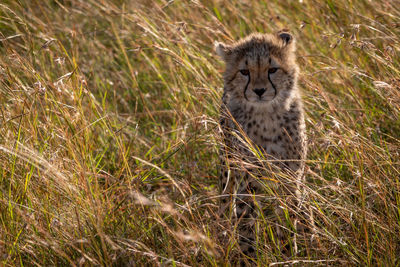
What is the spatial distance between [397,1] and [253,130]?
167cm

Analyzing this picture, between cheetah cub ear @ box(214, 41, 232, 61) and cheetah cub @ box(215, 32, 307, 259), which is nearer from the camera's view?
cheetah cub @ box(215, 32, 307, 259)

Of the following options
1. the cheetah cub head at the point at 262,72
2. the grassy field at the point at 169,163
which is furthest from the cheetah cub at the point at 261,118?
the grassy field at the point at 169,163

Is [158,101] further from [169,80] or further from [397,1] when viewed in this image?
[397,1]

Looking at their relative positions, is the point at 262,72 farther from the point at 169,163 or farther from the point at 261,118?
the point at 169,163

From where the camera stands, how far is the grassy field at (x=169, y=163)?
2.14 m

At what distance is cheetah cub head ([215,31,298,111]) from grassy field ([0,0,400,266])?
13cm

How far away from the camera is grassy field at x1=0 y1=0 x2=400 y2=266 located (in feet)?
7.04

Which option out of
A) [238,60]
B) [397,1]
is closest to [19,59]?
[238,60]

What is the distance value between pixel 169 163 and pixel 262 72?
1000 millimetres

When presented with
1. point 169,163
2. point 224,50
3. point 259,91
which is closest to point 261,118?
point 259,91

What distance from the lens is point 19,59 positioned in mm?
2512

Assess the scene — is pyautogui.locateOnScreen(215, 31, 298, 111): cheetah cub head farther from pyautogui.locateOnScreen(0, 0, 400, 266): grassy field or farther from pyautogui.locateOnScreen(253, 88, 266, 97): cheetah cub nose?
pyautogui.locateOnScreen(0, 0, 400, 266): grassy field

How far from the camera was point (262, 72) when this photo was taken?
279 cm

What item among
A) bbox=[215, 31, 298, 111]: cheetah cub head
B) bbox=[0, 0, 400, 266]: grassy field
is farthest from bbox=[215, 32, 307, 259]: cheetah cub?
bbox=[0, 0, 400, 266]: grassy field
